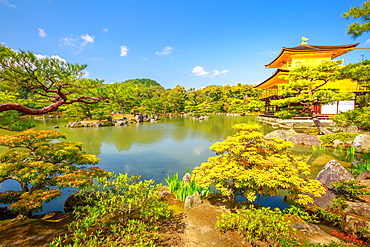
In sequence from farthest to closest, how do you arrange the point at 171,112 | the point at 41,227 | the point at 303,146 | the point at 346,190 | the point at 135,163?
the point at 171,112 < the point at 303,146 < the point at 135,163 < the point at 346,190 < the point at 41,227

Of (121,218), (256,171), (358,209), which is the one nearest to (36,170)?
(121,218)

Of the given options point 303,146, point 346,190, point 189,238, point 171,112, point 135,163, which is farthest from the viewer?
point 171,112

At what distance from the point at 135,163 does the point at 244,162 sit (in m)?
5.17

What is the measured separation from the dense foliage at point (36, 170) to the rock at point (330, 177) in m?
4.94

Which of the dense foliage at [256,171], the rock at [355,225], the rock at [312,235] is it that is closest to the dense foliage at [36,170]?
the dense foliage at [256,171]

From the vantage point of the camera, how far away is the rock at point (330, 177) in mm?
3936

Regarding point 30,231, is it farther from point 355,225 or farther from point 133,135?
point 133,135

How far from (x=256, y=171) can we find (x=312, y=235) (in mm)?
1221

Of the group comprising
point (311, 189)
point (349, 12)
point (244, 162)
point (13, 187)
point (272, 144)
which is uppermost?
point (349, 12)

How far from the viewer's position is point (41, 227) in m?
2.96

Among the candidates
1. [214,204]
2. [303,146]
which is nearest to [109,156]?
[214,204]

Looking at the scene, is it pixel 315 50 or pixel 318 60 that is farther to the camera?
pixel 318 60

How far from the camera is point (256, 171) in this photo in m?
3.35

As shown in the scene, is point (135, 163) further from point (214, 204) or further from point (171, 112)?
point (171, 112)
